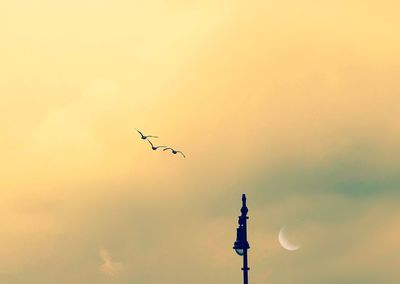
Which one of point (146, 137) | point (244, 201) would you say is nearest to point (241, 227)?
point (244, 201)

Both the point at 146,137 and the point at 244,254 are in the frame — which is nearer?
the point at 244,254

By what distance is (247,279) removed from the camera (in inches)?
1257

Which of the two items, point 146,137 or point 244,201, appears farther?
point 146,137

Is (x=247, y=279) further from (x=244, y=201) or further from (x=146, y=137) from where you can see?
(x=146, y=137)

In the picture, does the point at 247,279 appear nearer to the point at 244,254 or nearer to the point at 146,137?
the point at 244,254

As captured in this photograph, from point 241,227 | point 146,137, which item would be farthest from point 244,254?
point 146,137

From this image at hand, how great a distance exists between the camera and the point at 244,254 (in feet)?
107

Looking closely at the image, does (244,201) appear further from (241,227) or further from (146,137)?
(146,137)

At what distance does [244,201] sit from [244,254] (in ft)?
6.13

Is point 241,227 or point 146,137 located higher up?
point 146,137

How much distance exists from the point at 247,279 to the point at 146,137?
1846cm

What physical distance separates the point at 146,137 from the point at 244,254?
17.6 m

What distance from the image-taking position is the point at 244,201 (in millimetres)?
33750

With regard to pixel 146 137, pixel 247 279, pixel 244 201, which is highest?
pixel 146 137
